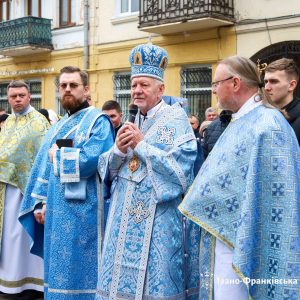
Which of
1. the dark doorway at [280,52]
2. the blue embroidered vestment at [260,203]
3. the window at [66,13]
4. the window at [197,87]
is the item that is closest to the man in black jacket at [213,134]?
the blue embroidered vestment at [260,203]

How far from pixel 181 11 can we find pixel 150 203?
36.5 ft

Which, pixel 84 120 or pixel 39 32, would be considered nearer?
pixel 84 120

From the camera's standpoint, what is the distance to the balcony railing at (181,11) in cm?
1398

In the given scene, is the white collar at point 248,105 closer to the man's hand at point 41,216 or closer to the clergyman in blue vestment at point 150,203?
the clergyman in blue vestment at point 150,203

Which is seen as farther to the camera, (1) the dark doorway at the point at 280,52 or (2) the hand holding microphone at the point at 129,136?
(1) the dark doorway at the point at 280,52

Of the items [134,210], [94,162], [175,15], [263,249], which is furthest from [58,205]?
[175,15]

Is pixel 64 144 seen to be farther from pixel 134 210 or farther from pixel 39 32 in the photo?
pixel 39 32

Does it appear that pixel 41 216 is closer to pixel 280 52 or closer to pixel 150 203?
pixel 150 203

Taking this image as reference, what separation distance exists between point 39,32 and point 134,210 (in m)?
15.7

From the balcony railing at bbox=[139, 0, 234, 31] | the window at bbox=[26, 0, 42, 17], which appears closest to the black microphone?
the balcony railing at bbox=[139, 0, 234, 31]

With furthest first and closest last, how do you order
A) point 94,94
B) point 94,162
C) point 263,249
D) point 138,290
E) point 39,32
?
point 39,32, point 94,94, point 94,162, point 138,290, point 263,249

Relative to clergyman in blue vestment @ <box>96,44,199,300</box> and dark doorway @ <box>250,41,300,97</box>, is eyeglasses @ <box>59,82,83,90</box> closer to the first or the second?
clergyman in blue vestment @ <box>96,44,199,300</box>

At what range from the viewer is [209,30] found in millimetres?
14695

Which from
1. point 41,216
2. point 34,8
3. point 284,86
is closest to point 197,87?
point 34,8
